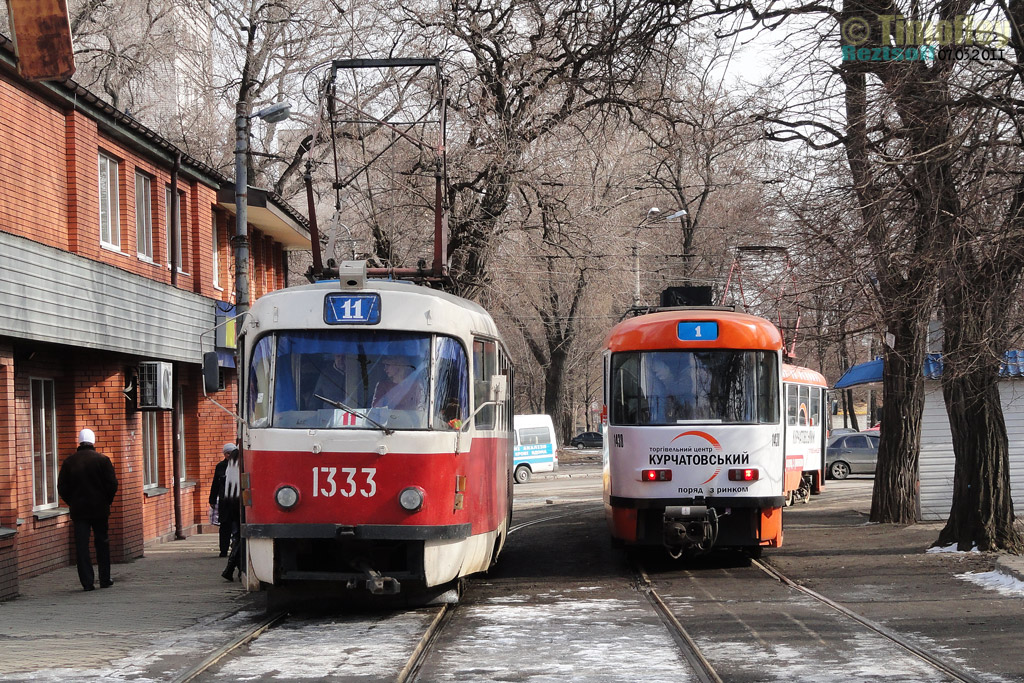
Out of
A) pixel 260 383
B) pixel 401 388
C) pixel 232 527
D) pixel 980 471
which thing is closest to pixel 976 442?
pixel 980 471

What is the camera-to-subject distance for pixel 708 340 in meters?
14.4

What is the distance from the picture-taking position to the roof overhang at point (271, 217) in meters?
22.1

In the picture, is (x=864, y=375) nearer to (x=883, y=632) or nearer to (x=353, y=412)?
(x=883, y=632)

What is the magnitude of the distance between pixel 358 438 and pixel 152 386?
825 cm

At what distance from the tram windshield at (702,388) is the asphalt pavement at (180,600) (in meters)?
2.04

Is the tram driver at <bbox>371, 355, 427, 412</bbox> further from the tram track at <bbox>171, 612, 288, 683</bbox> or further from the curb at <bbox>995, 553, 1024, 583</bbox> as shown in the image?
the curb at <bbox>995, 553, 1024, 583</bbox>

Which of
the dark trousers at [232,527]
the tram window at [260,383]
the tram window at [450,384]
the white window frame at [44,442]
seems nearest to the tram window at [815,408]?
the dark trousers at [232,527]

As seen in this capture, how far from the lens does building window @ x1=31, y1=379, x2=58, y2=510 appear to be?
1559 cm

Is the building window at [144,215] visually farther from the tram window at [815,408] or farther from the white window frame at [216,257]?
the tram window at [815,408]

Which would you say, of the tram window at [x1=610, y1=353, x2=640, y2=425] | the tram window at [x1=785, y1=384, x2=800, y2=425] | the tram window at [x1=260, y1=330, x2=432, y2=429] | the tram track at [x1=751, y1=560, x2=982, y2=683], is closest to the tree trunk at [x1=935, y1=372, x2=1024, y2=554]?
the tram track at [x1=751, y1=560, x2=982, y2=683]

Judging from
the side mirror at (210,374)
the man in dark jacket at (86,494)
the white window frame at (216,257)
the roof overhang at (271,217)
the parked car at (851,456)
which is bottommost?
the parked car at (851,456)

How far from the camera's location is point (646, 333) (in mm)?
14570

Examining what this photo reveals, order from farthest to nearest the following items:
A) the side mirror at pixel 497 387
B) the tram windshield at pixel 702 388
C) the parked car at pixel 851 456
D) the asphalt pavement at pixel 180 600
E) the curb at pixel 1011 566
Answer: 1. the parked car at pixel 851 456
2. the tram windshield at pixel 702 388
3. the curb at pixel 1011 566
4. the side mirror at pixel 497 387
5. the asphalt pavement at pixel 180 600

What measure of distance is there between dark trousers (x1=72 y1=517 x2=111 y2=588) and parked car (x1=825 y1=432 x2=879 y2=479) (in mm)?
27535
